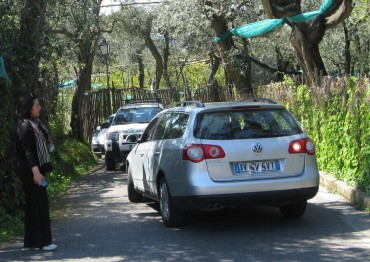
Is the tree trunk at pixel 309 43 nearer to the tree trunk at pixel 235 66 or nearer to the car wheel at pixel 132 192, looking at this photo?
the tree trunk at pixel 235 66

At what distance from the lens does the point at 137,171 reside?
1052 cm

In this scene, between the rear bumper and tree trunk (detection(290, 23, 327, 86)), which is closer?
the rear bumper

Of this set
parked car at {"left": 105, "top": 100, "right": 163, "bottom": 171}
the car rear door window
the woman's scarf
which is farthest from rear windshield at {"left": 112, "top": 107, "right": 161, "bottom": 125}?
the woman's scarf

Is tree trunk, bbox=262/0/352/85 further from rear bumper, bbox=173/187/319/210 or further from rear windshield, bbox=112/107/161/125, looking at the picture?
rear bumper, bbox=173/187/319/210

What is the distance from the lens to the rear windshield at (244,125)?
8258 millimetres

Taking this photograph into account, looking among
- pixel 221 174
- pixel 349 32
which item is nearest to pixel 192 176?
pixel 221 174

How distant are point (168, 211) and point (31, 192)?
1983mm

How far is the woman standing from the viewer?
24.2 ft

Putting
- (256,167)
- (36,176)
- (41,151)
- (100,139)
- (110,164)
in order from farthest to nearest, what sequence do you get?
(100,139) → (110,164) → (256,167) → (41,151) → (36,176)

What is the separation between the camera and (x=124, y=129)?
55.7 ft

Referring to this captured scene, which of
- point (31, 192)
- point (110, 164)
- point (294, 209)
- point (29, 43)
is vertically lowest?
point (294, 209)

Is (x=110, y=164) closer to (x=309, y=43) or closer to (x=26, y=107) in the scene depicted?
(x=309, y=43)

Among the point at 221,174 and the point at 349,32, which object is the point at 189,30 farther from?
the point at 221,174

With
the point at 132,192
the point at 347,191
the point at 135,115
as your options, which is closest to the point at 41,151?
the point at 132,192
